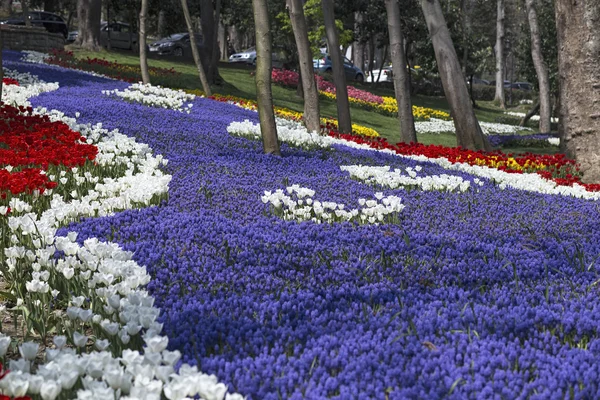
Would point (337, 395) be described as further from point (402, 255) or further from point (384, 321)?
point (402, 255)

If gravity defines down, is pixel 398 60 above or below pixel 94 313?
above

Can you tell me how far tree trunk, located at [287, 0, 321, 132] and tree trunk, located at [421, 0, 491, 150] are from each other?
9.77 ft

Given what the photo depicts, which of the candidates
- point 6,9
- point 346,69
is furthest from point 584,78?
point 6,9

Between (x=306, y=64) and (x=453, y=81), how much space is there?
11.6 ft

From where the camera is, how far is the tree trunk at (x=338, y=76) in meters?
19.0

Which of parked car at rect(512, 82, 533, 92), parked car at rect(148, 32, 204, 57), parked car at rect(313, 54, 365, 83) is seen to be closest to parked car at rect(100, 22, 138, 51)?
parked car at rect(148, 32, 204, 57)

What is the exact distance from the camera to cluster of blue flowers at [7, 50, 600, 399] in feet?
11.2

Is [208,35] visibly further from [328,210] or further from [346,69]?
[328,210]

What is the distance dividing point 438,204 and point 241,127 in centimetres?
640

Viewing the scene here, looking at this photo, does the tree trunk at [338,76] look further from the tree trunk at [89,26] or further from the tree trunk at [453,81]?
the tree trunk at [89,26]

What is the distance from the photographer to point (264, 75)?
1029 centimetres

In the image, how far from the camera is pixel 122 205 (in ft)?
23.0

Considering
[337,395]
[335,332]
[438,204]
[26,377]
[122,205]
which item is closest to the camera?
[26,377]

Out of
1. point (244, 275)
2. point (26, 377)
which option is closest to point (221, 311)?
point (244, 275)
